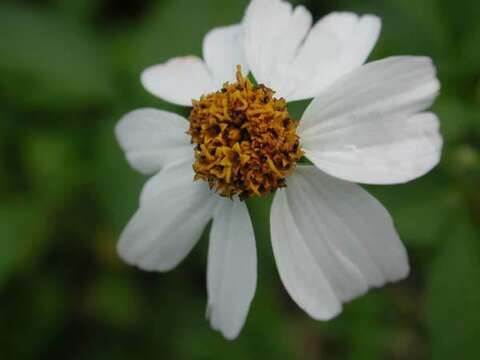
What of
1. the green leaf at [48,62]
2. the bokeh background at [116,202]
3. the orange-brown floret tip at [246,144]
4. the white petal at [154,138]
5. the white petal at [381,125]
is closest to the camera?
the white petal at [381,125]

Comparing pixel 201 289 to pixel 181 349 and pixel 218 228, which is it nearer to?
pixel 181 349

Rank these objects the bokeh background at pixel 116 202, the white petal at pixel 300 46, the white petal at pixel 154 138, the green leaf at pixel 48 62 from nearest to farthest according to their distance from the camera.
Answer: the white petal at pixel 300 46
the white petal at pixel 154 138
the bokeh background at pixel 116 202
the green leaf at pixel 48 62

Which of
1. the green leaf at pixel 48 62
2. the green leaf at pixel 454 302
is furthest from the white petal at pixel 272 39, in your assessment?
the green leaf at pixel 48 62

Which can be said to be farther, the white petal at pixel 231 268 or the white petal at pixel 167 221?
the white petal at pixel 167 221

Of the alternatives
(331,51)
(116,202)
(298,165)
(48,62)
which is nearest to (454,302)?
(298,165)

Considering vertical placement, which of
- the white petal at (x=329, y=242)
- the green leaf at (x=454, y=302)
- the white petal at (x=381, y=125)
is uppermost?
the white petal at (x=381, y=125)

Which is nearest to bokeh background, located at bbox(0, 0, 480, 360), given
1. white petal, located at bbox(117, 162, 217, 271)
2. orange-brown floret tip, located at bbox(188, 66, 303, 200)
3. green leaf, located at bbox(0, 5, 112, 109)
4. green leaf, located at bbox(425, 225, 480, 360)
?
green leaf, located at bbox(0, 5, 112, 109)

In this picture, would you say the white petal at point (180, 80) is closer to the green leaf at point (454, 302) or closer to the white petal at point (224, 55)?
the white petal at point (224, 55)

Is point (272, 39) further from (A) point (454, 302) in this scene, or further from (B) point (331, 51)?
(A) point (454, 302)
